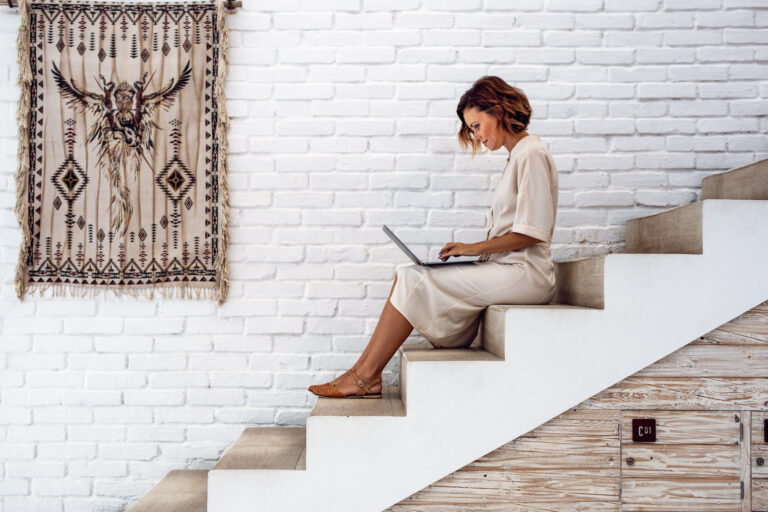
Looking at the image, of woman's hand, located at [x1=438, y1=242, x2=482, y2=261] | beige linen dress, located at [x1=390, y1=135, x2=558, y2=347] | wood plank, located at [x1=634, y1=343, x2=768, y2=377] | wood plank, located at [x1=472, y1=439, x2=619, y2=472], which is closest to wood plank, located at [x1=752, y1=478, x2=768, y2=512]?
wood plank, located at [x1=634, y1=343, x2=768, y2=377]

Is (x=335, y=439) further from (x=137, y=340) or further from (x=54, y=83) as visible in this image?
(x=54, y=83)

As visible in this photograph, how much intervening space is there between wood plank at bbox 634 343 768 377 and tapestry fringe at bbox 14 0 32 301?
7.19 feet

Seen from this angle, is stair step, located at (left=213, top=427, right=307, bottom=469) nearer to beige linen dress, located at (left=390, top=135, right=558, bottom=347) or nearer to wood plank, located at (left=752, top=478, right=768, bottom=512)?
beige linen dress, located at (left=390, top=135, right=558, bottom=347)

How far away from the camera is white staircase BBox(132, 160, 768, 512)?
5.37 ft

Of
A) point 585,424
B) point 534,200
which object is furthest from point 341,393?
point 534,200

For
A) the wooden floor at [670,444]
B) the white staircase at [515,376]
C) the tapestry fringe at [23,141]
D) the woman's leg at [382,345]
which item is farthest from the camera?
the tapestry fringe at [23,141]

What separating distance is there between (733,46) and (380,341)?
1809mm

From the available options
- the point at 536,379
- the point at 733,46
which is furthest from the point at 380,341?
the point at 733,46

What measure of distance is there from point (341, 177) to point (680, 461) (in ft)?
4.88

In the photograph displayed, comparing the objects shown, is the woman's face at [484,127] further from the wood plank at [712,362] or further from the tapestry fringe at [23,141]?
the tapestry fringe at [23,141]

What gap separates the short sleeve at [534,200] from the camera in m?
1.83

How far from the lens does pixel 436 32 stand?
2322 mm

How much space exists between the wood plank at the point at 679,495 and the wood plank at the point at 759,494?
0.15ft

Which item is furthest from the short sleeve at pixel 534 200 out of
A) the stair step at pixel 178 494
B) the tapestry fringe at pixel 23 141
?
the tapestry fringe at pixel 23 141
